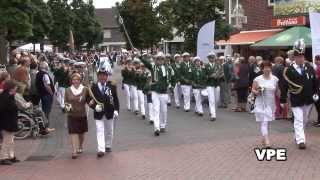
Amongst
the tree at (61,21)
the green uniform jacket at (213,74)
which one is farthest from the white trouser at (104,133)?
the tree at (61,21)

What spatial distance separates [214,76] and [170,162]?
7.44m

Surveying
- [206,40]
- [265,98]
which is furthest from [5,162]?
[206,40]

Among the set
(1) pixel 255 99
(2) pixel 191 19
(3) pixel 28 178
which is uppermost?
(2) pixel 191 19

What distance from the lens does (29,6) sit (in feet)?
91.3

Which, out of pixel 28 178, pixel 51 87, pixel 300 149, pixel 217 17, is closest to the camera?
pixel 28 178

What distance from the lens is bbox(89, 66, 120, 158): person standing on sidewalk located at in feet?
43.0

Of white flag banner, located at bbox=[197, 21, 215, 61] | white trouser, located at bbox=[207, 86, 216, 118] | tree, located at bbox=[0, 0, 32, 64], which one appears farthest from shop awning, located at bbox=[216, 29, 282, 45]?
white trouser, located at bbox=[207, 86, 216, 118]

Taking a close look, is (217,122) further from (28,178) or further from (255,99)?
(28,178)

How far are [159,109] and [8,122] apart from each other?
4.19 meters

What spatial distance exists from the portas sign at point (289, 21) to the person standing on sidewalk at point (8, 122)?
20.7 meters

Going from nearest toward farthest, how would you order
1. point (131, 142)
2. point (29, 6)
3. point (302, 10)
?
point (131, 142) < point (29, 6) < point (302, 10)

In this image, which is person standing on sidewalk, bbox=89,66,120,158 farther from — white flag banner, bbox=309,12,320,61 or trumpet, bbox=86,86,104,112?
white flag banner, bbox=309,12,320,61

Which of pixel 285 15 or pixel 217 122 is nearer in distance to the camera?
pixel 217 122

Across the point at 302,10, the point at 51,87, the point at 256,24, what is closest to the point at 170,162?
the point at 51,87
